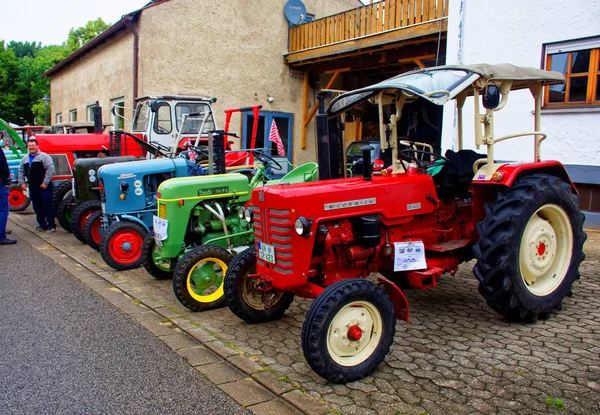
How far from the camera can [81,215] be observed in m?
8.05

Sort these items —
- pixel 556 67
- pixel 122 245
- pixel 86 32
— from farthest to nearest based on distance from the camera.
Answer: pixel 86 32 < pixel 556 67 < pixel 122 245

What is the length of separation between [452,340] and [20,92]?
4327 cm

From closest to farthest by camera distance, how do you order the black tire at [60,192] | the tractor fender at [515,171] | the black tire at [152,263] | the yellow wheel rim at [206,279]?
the tractor fender at [515,171] → the yellow wheel rim at [206,279] → the black tire at [152,263] → the black tire at [60,192]

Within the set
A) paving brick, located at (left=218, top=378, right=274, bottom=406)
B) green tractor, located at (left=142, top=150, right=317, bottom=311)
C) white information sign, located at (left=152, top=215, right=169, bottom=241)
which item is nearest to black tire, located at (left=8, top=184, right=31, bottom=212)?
green tractor, located at (left=142, top=150, right=317, bottom=311)

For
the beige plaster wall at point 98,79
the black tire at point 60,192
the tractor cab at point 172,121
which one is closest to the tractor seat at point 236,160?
the tractor cab at point 172,121

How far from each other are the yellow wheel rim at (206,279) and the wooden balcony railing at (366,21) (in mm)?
8336

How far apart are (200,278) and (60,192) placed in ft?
18.9

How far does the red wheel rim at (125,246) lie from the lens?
6551 millimetres

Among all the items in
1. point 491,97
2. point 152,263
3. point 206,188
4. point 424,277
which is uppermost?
point 491,97

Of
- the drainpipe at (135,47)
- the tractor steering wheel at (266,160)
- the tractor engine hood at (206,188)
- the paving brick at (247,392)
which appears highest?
the drainpipe at (135,47)

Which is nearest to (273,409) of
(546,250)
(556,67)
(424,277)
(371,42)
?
(424,277)

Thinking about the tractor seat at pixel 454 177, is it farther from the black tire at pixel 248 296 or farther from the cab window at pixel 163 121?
the cab window at pixel 163 121

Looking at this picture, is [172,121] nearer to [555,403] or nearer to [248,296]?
[248,296]

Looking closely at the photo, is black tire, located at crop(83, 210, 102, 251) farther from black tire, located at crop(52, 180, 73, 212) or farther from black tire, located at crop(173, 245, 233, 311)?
black tire, located at crop(173, 245, 233, 311)
